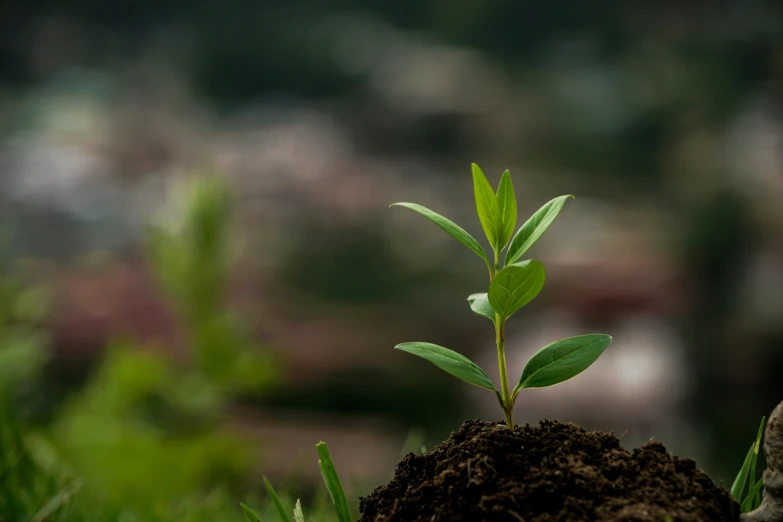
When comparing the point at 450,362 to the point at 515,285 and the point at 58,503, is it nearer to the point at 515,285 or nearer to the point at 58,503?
the point at 515,285

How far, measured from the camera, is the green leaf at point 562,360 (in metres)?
0.41

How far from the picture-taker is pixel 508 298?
1.33ft

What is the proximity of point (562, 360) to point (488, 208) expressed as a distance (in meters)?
0.10

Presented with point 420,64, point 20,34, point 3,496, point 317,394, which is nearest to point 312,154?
point 420,64

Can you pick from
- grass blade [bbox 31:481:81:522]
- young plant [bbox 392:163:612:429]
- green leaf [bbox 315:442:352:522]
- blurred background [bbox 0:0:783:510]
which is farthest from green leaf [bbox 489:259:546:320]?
grass blade [bbox 31:481:81:522]

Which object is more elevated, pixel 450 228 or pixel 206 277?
pixel 450 228

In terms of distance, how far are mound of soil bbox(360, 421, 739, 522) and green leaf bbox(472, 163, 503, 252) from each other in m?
0.12

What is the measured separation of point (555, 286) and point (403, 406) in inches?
66.4

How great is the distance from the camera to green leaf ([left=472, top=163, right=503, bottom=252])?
44cm

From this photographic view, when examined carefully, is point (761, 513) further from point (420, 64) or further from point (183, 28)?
point (183, 28)

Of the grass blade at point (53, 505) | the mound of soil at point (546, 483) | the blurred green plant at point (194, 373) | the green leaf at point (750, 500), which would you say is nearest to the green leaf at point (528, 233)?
the mound of soil at point (546, 483)

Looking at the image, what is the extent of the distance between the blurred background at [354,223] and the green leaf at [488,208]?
0.28m

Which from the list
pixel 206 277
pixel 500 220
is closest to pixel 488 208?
pixel 500 220

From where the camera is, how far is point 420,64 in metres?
9.40
